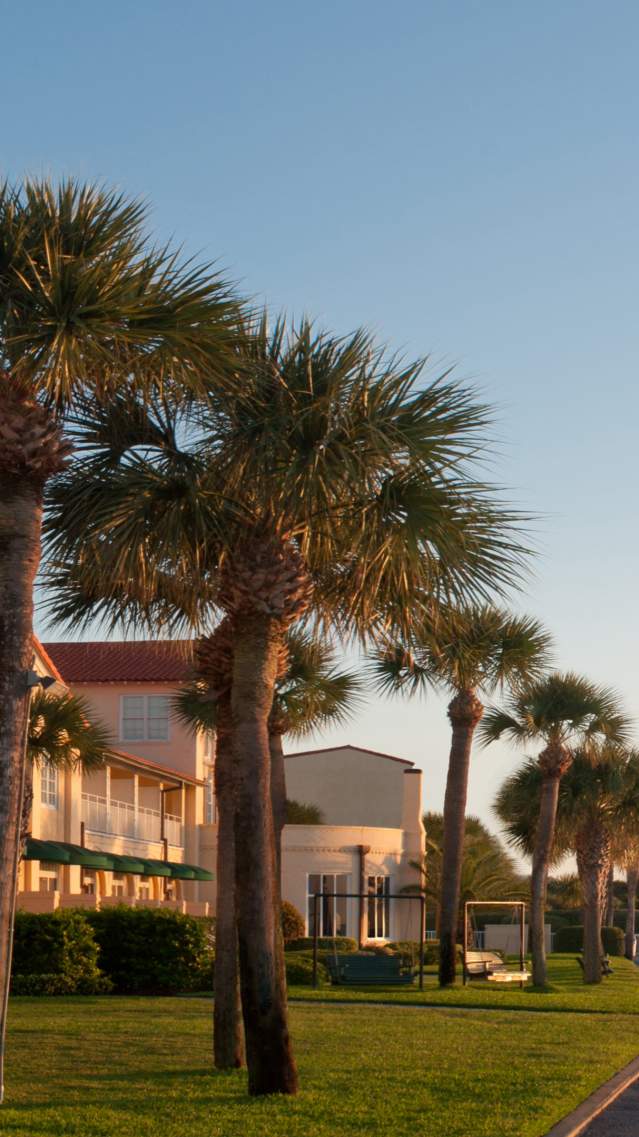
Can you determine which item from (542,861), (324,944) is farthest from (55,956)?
(324,944)

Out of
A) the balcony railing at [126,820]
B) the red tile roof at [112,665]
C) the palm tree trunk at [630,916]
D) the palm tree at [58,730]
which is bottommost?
the palm tree trunk at [630,916]

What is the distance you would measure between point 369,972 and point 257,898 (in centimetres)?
1879

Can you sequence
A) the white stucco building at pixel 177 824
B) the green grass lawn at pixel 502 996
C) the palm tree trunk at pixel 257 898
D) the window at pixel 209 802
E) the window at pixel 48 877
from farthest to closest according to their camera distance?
the window at pixel 209 802 → the white stucco building at pixel 177 824 → the window at pixel 48 877 → the green grass lawn at pixel 502 996 → the palm tree trunk at pixel 257 898

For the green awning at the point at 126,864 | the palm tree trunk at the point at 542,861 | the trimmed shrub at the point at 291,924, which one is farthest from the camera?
the trimmed shrub at the point at 291,924

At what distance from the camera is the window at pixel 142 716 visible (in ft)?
→ 168

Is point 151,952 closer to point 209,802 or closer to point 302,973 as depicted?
point 302,973

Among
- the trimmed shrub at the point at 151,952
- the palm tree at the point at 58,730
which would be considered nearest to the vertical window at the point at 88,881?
the trimmed shrub at the point at 151,952

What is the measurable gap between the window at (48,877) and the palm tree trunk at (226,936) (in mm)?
22834

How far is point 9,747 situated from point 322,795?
50548mm

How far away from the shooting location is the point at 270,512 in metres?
13.7

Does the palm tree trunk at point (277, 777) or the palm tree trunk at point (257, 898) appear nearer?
the palm tree trunk at point (257, 898)

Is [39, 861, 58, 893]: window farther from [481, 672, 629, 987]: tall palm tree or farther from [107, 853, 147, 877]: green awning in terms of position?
[481, 672, 629, 987]: tall palm tree

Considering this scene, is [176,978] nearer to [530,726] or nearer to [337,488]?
[530,726]

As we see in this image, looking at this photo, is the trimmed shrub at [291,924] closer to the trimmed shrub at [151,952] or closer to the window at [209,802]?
the window at [209,802]
